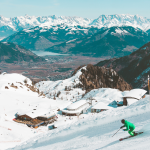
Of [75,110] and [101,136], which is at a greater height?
[101,136]

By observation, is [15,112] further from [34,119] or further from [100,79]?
[100,79]

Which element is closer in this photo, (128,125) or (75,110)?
(128,125)

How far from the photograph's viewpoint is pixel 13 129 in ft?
142

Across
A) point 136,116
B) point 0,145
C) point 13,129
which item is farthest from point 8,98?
point 136,116

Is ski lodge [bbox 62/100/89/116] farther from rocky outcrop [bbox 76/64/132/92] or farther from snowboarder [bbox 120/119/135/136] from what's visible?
rocky outcrop [bbox 76/64/132/92]

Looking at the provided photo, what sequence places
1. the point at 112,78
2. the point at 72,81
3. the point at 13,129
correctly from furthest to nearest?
1. the point at 112,78
2. the point at 72,81
3. the point at 13,129

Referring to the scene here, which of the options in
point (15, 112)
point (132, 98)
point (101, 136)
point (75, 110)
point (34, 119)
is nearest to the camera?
point (101, 136)

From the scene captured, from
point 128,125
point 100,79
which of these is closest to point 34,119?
point 128,125

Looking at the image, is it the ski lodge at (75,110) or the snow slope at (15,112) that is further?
the ski lodge at (75,110)

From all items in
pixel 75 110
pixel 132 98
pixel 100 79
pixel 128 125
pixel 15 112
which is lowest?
pixel 75 110

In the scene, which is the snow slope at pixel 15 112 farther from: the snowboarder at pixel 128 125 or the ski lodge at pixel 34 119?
the snowboarder at pixel 128 125

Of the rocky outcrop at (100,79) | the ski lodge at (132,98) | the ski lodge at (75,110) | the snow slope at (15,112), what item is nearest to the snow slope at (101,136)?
the snow slope at (15,112)

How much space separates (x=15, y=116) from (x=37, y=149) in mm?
39136

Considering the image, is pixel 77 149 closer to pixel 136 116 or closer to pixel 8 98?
pixel 136 116
